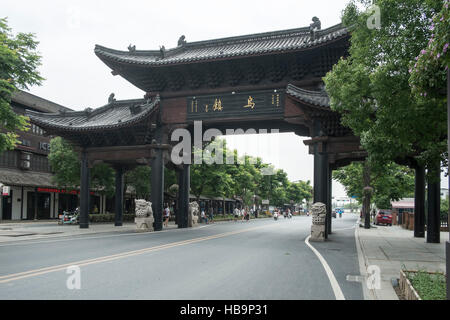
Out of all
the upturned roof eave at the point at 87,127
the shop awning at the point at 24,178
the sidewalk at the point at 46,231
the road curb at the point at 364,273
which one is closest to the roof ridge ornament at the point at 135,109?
the upturned roof eave at the point at 87,127

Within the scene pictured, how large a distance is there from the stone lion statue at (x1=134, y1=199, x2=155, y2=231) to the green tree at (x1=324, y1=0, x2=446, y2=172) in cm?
1165

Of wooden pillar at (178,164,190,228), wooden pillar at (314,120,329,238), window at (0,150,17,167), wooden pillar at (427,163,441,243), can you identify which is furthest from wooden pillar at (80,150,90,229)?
wooden pillar at (427,163,441,243)

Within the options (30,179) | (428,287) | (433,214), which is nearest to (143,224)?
(433,214)

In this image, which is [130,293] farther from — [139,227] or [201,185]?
→ [201,185]

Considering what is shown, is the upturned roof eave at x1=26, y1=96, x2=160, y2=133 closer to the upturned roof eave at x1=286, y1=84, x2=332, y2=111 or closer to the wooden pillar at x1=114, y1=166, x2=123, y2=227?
the wooden pillar at x1=114, y1=166, x2=123, y2=227

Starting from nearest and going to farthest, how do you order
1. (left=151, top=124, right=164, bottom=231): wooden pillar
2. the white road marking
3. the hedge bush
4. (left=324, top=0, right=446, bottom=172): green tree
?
the white road marking < (left=324, top=0, right=446, bottom=172): green tree < (left=151, top=124, right=164, bottom=231): wooden pillar < the hedge bush

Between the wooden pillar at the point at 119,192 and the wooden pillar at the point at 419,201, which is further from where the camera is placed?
the wooden pillar at the point at 119,192

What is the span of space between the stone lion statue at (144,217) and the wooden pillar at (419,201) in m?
13.4

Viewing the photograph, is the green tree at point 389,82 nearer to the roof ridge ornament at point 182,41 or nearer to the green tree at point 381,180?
the roof ridge ornament at point 182,41

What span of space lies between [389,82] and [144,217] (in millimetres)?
13740

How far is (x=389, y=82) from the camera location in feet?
30.4

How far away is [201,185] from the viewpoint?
35.2 metres

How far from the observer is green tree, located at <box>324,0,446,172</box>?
9047 millimetres

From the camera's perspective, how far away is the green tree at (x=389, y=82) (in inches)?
356
